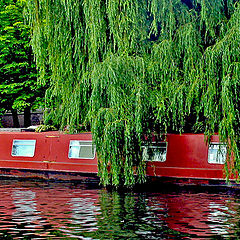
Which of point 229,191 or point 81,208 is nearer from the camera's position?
point 81,208

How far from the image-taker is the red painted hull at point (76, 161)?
1590 cm

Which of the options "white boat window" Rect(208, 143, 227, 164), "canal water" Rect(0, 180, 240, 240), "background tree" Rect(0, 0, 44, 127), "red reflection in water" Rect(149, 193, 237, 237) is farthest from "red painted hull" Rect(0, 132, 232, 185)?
"background tree" Rect(0, 0, 44, 127)

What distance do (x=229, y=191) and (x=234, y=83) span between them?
3.41 metres

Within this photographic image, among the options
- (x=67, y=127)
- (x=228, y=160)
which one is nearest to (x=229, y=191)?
(x=228, y=160)

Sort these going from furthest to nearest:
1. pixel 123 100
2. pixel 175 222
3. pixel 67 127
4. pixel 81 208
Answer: pixel 67 127 → pixel 123 100 → pixel 81 208 → pixel 175 222

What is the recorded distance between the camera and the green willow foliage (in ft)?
45.9

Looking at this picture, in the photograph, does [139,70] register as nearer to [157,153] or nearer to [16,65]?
[157,153]

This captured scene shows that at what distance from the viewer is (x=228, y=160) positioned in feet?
46.1

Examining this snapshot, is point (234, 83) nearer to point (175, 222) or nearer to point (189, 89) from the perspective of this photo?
point (189, 89)

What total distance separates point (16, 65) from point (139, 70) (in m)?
13.5

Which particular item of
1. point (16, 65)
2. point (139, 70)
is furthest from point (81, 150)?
point (16, 65)

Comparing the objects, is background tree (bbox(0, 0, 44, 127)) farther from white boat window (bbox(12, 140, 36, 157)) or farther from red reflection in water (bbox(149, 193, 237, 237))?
red reflection in water (bbox(149, 193, 237, 237))

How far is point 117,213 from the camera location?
11742mm

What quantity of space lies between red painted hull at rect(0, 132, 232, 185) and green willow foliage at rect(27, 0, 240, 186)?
559 millimetres
